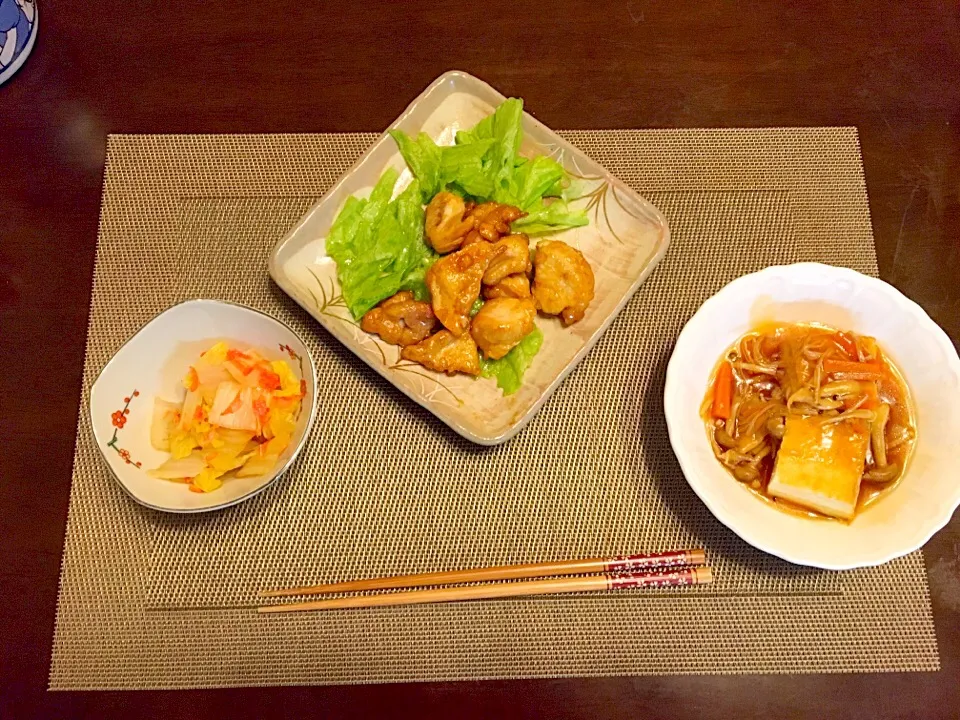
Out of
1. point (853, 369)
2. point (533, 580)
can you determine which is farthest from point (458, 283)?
point (853, 369)

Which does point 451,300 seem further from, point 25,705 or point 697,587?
point 25,705

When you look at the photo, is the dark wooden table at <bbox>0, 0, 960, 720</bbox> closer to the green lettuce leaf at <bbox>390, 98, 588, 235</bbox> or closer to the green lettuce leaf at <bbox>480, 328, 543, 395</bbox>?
the green lettuce leaf at <bbox>390, 98, 588, 235</bbox>

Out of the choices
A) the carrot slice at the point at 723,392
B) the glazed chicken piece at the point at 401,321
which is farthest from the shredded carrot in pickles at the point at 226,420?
the carrot slice at the point at 723,392

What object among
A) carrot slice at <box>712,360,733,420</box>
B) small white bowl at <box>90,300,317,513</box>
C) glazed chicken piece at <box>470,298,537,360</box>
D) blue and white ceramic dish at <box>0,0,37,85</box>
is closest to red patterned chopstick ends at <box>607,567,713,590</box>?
carrot slice at <box>712,360,733,420</box>

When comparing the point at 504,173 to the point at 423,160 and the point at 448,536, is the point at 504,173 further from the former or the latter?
the point at 448,536

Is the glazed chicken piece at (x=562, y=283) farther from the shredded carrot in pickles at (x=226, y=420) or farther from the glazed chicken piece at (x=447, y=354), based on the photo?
the shredded carrot in pickles at (x=226, y=420)

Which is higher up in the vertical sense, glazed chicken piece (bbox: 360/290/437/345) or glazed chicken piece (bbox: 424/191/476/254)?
glazed chicken piece (bbox: 424/191/476/254)
